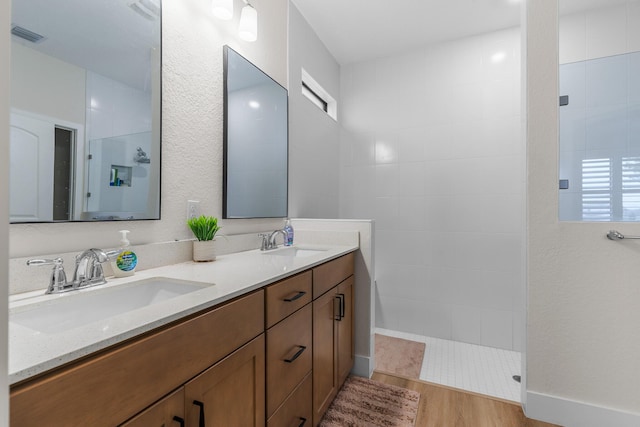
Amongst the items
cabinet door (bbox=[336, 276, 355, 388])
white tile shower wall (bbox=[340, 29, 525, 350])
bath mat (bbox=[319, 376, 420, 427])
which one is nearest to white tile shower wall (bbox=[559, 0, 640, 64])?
white tile shower wall (bbox=[340, 29, 525, 350])

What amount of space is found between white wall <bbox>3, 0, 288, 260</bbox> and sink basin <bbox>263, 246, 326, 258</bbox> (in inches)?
10.0

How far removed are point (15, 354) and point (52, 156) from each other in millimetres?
675

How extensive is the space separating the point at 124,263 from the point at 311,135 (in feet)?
6.04

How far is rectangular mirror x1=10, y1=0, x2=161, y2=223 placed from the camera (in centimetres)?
85

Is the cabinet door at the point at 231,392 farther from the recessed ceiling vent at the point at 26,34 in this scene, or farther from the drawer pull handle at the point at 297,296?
the recessed ceiling vent at the point at 26,34

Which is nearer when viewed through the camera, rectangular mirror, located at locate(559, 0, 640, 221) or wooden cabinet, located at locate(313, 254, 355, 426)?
wooden cabinet, located at locate(313, 254, 355, 426)

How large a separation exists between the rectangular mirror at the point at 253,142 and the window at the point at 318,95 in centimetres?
48

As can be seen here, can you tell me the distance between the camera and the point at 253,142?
1817mm

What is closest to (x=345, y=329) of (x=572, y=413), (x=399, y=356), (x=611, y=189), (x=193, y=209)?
(x=399, y=356)

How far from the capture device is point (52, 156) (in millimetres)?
910

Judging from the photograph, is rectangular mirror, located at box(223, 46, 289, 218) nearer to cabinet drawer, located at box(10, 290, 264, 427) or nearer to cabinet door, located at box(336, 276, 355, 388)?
cabinet door, located at box(336, 276, 355, 388)

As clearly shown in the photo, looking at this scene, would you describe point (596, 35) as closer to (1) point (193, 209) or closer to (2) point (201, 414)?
(1) point (193, 209)

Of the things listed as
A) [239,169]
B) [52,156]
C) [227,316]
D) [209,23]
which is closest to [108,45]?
[52,156]

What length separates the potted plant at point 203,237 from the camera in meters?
1.33
